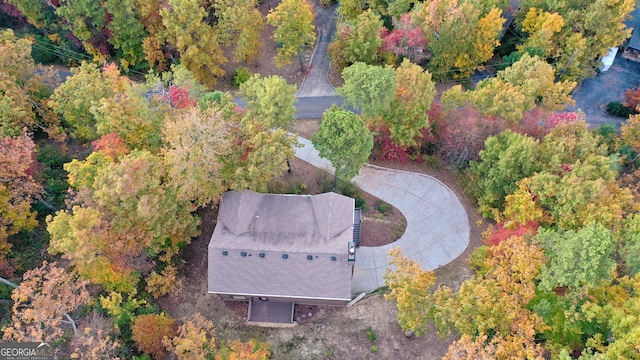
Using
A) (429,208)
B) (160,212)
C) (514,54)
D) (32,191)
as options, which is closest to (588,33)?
(514,54)

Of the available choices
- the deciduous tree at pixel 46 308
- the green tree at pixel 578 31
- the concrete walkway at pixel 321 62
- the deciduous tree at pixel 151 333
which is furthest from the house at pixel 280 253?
the green tree at pixel 578 31

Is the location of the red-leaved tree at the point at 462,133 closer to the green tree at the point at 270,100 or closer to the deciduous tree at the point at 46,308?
the green tree at the point at 270,100

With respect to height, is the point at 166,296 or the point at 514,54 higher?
the point at 514,54

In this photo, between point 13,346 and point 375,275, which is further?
point 375,275

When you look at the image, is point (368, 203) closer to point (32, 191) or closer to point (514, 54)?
point (514, 54)

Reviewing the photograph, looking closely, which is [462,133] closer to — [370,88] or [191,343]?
[370,88]

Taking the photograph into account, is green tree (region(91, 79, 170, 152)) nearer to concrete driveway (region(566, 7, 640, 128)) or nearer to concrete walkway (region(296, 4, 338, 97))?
concrete walkway (region(296, 4, 338, 97))
